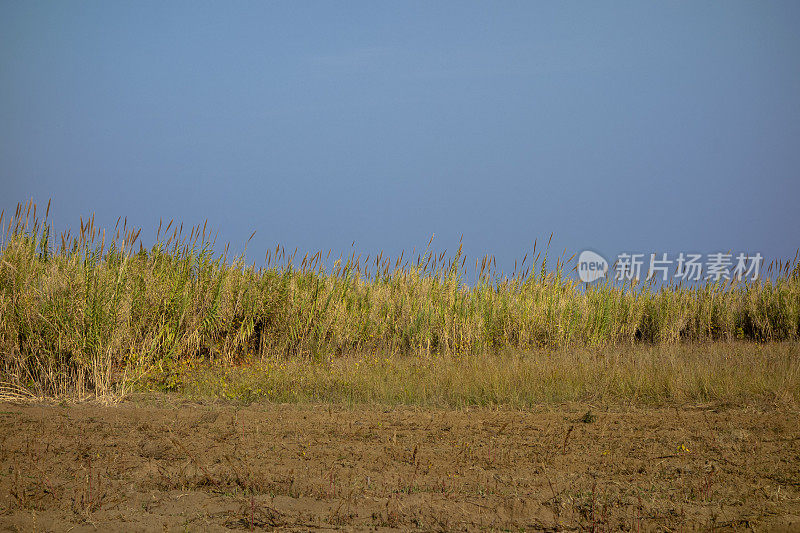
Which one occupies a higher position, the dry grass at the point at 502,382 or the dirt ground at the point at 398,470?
the dry grass at the point at 502,382

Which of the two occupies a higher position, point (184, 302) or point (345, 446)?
point (184, 302)

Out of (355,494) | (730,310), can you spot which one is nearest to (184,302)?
(355,494)

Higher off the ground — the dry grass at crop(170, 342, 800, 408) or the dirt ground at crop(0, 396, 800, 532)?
the dry grass at crop(170, 342, 800, 408)

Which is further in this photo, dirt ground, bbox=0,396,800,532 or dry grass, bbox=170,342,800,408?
dry grass, bbox=170,342,800,408

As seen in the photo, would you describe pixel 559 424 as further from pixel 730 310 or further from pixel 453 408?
pixel 730 310

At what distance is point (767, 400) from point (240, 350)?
744 cm

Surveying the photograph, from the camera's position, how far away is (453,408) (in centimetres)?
681

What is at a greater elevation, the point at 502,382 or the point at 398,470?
the point at 502,382

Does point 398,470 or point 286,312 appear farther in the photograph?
point 286,312

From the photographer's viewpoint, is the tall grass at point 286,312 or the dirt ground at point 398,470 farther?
the tall grass at point 286,312

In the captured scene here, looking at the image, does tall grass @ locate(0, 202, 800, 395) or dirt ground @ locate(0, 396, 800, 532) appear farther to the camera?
tall grass @ locate(0, 202, 800, 395)

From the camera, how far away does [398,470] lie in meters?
4.57

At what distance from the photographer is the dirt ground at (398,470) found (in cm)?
385

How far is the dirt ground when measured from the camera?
385cm
